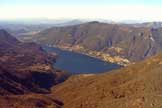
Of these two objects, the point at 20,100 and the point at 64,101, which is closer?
the point at 20,100

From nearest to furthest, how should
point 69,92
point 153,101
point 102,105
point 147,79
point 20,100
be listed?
1. point 153,101
2. point 102,105
3. point 20,100
4. point 147,79
5. point 69,92

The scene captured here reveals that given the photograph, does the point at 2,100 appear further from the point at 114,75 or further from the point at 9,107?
the point at 114,75

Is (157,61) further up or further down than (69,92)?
further up

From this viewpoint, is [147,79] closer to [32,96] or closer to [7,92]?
[32,96]

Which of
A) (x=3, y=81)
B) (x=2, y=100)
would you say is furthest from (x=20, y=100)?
(x=3, y=81)

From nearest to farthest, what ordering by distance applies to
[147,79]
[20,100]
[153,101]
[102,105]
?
[153,101] → [102,105] → [20,100] → [147,79]

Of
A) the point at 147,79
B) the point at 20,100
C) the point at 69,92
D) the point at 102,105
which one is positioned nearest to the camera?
the point at 102,105

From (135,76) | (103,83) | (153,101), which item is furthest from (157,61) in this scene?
(153,101)
